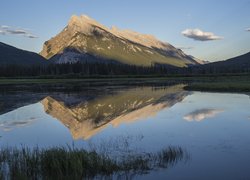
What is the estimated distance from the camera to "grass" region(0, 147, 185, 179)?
1515 centimetres

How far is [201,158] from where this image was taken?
A: 718 inches

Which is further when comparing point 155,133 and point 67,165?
point 155,133

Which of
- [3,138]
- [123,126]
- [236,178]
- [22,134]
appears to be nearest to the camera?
[236,178]

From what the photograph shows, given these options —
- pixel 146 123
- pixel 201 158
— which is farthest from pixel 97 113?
pixel 201 158

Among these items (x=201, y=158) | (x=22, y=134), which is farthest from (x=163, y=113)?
(x=201, y=158)

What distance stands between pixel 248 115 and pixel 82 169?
2407 centimetres

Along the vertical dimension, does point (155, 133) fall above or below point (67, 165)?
below

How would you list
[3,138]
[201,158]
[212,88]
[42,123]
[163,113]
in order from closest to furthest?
1. [201,158]
2. [3,138]
3. [42,123]
4. [163,113]
5. [212,88]

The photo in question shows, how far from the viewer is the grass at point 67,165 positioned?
15.1 metres

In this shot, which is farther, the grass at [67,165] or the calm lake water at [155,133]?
the calm lake water at [155,133]

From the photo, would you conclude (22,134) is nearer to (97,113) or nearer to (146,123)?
(146,123)

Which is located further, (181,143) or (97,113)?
(97,113)

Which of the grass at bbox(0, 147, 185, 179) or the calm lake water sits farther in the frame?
the calm lake water

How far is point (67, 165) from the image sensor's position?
50.5ft
